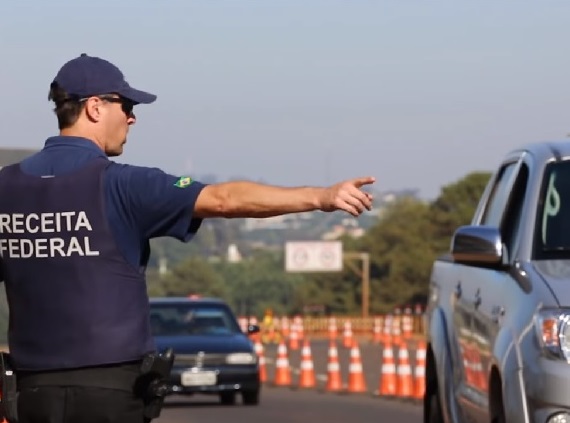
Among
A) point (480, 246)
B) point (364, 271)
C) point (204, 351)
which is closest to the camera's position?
point (480, 246)

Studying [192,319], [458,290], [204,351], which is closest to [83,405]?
[458,290]

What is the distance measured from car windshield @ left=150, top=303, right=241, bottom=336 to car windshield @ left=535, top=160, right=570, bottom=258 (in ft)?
53.2

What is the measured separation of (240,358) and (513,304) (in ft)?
54.8

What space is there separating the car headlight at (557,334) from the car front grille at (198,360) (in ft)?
55.9

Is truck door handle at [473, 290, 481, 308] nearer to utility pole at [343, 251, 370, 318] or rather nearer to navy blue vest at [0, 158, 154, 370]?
navy blue vest at [0, 158, 154, 370]

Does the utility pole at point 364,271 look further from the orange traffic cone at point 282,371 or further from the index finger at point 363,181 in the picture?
the index finger at point 363,181

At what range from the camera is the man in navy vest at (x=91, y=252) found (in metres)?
6.18

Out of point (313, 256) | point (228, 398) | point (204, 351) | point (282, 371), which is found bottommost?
point (282, 371)

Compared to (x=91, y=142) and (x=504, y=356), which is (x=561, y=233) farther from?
(x=91, y=142)

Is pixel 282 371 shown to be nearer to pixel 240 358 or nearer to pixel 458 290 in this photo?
pixel 240 358

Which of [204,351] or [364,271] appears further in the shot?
[364,271]

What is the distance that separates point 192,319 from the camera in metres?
26.3

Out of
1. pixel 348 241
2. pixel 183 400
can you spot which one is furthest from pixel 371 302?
pixel 183 400

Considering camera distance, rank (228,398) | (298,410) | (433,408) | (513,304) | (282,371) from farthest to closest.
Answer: (282,371)
(228,398)
(298,410)
(433,408)
(513,304)
